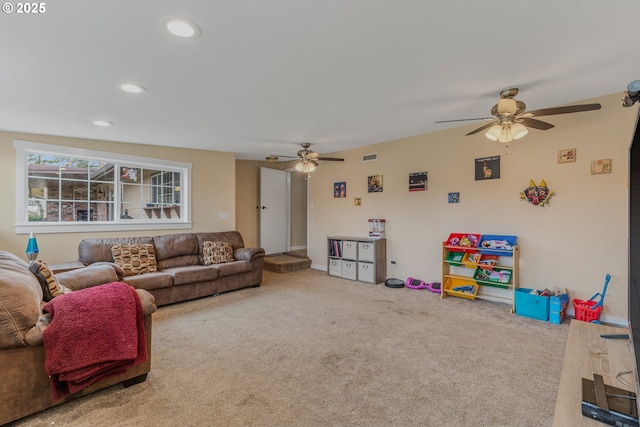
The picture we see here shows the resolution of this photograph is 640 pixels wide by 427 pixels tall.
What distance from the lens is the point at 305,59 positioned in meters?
2.24

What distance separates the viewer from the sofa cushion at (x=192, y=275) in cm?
394

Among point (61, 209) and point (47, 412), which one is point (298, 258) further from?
point (47, 412)

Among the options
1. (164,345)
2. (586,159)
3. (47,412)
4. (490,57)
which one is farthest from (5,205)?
(586,159)

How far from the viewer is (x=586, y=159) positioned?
3299mm

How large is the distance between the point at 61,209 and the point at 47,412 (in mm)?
3465

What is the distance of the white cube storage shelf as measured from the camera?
5.02m

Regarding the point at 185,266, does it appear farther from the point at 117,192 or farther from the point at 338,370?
the point at 338,370

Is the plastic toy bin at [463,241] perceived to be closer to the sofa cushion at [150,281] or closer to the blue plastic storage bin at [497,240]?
the blue plastic storage bin at [497,240]

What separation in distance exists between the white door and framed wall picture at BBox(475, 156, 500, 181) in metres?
4.30

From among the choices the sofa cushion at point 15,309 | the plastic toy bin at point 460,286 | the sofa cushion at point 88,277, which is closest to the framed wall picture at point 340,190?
the plastic toy bin at point 460,286

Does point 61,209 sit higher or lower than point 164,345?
higher

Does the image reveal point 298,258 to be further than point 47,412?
Yes

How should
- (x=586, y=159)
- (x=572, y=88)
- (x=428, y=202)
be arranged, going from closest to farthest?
(x=572, y=88)
(x=586, y=159)
(x=428, y=202)

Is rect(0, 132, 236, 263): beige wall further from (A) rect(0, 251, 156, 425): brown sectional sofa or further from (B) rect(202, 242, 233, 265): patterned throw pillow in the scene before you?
(A) rect(0, 251, 156, 425): brown sectional sofa
